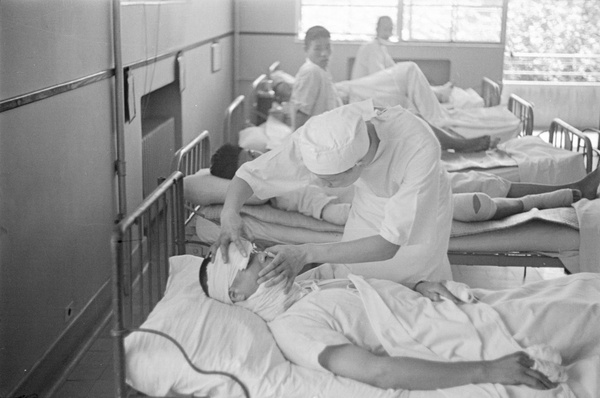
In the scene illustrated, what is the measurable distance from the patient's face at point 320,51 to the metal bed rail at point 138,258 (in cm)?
165

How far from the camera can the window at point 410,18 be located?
352 cm

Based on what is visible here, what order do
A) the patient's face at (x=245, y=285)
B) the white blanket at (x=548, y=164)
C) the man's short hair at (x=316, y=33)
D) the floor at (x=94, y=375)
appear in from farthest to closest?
the man's short hair at (x=316, y=33) < the white blanket at (x=548, y=164) < the floor at (x=94, y=375) < the patient's face at (x=245, y=285)

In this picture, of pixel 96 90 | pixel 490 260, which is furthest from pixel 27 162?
pixel 490 260

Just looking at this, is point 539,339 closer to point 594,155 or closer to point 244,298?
point 244,298

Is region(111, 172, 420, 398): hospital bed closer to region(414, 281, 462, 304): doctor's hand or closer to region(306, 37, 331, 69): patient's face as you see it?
region(414, 281, 462, 304): doctor's hand

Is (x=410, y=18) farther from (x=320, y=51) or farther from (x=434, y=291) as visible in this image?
(x=434, y=291)

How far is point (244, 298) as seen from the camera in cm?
203

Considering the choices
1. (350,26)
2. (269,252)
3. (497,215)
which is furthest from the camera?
(350,26)

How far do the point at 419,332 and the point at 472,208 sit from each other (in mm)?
1163

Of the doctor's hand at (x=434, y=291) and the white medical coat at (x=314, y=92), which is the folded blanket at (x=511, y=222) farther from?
the white medical coat at (x=314, y=92)

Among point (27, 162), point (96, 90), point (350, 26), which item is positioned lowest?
point (27, 162)

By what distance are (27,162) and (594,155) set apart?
2633 millimetres

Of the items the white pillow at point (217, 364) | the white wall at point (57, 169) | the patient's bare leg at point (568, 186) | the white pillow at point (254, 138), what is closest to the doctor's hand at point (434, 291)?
the white pillow at point (217, 364)

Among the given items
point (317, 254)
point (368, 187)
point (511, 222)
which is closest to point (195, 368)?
point (317, 254)
